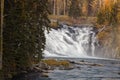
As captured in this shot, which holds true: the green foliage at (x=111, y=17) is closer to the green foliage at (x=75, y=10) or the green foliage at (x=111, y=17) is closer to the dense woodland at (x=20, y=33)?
the green foliage at (x=75, y=10)

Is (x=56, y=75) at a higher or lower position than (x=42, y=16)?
lower

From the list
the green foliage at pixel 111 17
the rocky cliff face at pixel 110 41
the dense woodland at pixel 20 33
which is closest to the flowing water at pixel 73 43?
the rocky cliff face at pixel 110 41

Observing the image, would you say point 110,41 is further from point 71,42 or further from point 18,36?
point 18,36

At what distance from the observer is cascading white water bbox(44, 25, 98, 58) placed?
57500 mm

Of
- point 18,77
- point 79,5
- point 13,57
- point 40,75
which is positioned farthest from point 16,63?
point 79,5

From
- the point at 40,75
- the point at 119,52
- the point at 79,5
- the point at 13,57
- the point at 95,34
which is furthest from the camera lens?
the point at 79,5

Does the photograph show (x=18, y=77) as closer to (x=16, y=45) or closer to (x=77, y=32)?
(x=16, y=45)

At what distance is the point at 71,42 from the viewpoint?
6078 centimetres

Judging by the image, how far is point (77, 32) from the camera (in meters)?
63.8

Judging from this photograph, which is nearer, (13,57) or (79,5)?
(13,57)

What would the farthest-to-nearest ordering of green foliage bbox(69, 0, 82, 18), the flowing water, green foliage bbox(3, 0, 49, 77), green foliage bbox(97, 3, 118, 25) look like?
1. green foliage bbox(69, 0, 82, 18)
2. green foliage bbox(97, 3, 118, 25)
3. the flowing water
4. green foliage bbox(3, 0, 49, 77)

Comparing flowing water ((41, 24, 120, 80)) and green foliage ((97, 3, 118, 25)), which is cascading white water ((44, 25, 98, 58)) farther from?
green foliage ((97, 3, 118, 25))

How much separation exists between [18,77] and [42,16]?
475 cm

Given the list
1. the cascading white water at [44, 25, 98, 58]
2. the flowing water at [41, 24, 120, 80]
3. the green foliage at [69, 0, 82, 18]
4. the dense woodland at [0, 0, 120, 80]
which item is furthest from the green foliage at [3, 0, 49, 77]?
the green foliage at [69, 0, 82, 18]
